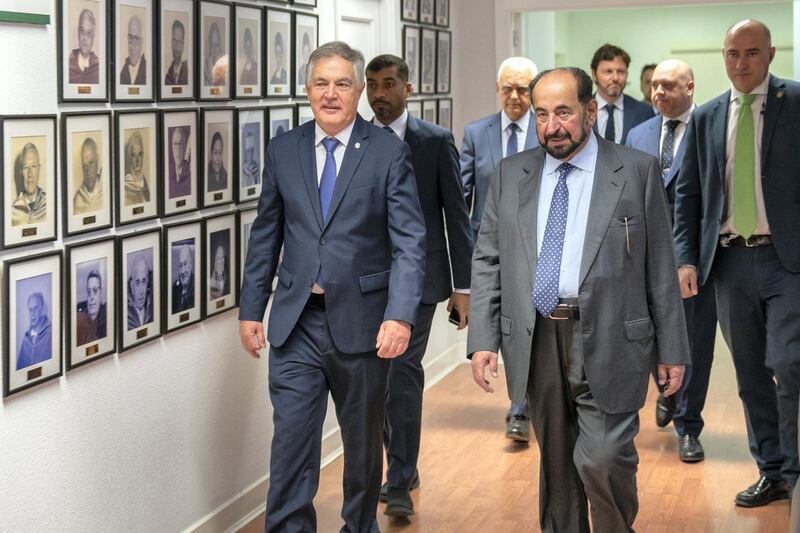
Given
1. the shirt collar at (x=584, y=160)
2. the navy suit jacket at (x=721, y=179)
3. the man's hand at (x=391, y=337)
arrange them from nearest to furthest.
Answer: the shirt collar at (x=584, y=160) → the man's hand at (x=391, y=337) → the navy suit jacket at (x=721, y=179)

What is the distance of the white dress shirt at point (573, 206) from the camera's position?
3.81 metres

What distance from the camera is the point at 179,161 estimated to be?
433 cm

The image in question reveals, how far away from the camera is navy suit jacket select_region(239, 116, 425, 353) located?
413cm

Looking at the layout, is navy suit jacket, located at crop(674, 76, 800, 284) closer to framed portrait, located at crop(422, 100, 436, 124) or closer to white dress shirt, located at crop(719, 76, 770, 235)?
white dress shirt, located at crop(719, 76, 770, 235)

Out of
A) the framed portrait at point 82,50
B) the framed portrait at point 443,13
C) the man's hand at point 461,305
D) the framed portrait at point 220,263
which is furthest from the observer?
the framed portrait at point 443,13

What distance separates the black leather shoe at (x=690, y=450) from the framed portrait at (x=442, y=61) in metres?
2.80

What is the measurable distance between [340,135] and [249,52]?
87 cm

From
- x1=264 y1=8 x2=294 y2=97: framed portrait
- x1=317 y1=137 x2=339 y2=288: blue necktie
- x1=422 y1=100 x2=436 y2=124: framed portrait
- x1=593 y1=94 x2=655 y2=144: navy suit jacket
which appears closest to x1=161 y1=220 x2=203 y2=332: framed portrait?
x1=317 y1=137 x2=339 y2=288: blue necktie

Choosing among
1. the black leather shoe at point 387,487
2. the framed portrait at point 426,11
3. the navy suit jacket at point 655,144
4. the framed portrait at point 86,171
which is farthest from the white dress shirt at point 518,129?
the framed portrait at point 86,171

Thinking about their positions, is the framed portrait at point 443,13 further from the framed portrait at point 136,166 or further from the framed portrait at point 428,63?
the framed portrait at point 136,166

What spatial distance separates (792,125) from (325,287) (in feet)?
6.99

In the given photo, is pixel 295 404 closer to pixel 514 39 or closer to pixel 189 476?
pixel 189 476

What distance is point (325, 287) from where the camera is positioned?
4113 mm

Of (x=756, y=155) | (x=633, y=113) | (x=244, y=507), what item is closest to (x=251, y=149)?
(x=244, y=507)
